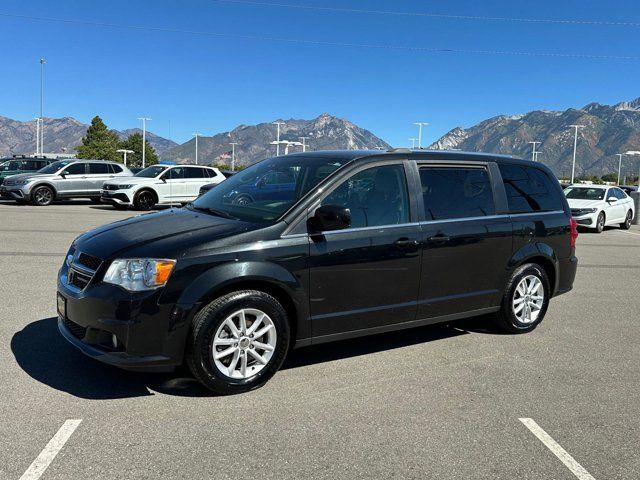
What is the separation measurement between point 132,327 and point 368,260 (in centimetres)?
183

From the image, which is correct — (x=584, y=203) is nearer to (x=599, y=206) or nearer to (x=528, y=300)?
(x=599, y=206)

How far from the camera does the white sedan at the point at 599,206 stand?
57.8 ft

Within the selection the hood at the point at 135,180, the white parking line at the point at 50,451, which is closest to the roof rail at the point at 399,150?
the white parking line at the point at 50,451

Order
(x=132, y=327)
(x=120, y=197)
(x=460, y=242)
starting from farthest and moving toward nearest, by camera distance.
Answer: (x=120, y=197) < (x=460, y=242) < (x=132, y=327)

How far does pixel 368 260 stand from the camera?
175 inches

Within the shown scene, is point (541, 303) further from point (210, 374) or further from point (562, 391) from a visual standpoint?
point (210, 374)

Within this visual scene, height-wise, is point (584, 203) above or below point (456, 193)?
above

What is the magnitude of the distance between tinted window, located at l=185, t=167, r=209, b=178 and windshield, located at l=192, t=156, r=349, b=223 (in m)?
14.7

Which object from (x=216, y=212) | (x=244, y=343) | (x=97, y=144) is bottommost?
(x=244, y=343)

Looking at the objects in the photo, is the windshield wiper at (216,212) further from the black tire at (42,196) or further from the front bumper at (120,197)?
the black tire at (42,196)

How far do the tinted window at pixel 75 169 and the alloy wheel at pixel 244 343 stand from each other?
18487mm

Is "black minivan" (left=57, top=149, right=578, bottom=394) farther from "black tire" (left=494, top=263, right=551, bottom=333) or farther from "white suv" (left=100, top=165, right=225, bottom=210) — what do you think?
"white suv" (left=100, top=165, right=225, bottom=210)

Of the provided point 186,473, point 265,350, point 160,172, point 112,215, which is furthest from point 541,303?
point 160,172

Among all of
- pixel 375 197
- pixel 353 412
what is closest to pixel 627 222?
pixel 375 197
